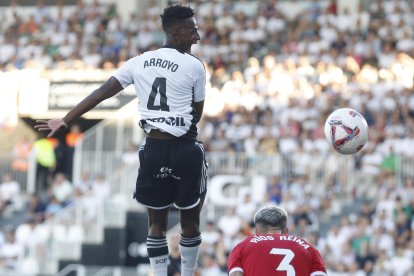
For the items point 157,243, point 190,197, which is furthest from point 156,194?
point 157,243

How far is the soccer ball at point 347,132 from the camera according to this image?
11.2 metres

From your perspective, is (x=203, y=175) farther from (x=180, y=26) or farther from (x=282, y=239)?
(x=282, y=239)

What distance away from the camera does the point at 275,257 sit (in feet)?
28.7

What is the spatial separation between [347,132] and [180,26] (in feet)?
7.54

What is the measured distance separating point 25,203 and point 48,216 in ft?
7.20

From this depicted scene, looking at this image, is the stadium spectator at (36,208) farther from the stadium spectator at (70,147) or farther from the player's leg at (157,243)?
the player's leg at (157,243)

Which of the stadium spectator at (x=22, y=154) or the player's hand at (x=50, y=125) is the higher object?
the player's hand at (x=50, y=125)

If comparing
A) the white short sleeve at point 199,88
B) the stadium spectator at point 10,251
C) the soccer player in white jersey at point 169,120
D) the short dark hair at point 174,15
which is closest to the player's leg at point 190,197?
the soccer player in white jersey at point 169,120

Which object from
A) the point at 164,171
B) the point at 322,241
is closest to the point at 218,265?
the point at 322,241

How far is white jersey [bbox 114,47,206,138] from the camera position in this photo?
9930mm

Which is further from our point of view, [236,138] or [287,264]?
[236,138]

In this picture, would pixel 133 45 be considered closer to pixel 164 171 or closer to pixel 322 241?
pixel 322 241

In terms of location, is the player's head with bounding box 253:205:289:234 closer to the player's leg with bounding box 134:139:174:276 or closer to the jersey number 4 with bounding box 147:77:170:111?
the player's leg with bounding box 134:139:174:276

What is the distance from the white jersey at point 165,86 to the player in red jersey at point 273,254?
1.44 m
